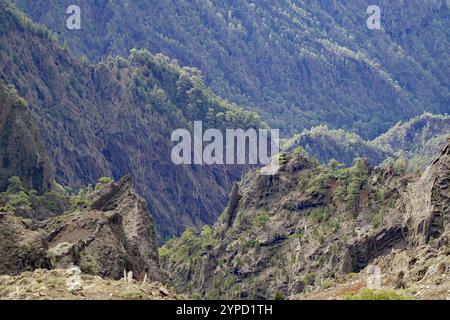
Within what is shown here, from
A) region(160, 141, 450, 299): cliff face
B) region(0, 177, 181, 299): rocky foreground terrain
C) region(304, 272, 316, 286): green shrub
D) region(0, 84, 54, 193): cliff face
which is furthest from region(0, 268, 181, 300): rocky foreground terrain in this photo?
region(0, 84, 54, 193): cliff face

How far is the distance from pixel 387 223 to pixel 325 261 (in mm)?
6265

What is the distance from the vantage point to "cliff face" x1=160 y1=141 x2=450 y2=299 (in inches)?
3627

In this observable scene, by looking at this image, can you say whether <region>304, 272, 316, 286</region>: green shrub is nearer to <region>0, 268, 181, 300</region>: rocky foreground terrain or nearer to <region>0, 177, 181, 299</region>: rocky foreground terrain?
<region>0, 177, 181, 299</region>: rocky foreground terrain

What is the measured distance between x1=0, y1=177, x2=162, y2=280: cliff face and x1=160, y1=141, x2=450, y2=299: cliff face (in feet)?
35.2

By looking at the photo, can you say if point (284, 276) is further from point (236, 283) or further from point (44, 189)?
point (44, 189)

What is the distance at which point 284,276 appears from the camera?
4247 inches

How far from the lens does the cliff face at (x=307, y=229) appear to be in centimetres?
9212

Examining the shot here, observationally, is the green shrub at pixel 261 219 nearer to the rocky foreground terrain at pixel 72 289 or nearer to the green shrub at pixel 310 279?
the green shrub at pixel 310 279

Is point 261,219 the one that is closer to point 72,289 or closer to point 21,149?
point 21,149

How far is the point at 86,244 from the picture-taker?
69.8 m

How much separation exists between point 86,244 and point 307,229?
4393 cm

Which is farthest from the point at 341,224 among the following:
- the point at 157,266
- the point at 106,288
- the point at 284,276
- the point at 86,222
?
the point at 106,288

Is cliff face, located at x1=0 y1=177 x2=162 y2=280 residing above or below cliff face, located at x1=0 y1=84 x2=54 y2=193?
below

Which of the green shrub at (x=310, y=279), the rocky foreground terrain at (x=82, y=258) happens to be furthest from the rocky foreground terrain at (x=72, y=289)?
the green shrub at (x=310, y=279)
